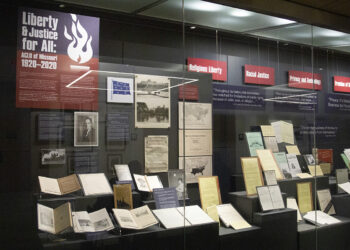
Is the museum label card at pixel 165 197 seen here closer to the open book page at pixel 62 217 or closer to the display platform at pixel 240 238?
the display platform at pixel 240 238

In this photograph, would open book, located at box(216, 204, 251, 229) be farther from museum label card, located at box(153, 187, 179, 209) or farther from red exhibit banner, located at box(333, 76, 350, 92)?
red exhibit banner, located at box(333, 76, 350, 92)

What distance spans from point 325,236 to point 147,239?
1838mm

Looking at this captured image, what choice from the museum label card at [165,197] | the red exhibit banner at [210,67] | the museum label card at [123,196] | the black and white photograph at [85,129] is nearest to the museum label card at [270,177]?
the red exhibit banner at [210,67]

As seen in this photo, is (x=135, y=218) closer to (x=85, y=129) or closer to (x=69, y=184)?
(x=69, y=184)

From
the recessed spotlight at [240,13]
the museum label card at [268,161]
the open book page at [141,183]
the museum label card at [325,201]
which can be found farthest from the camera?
the museum label card at [325,201]

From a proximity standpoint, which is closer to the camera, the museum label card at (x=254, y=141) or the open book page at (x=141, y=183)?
the open book page at (x=141, y=183)

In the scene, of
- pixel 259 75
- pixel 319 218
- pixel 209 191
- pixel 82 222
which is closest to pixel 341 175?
pixel 319 218

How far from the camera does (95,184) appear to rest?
2260mm

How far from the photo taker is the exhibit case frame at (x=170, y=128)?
210cm

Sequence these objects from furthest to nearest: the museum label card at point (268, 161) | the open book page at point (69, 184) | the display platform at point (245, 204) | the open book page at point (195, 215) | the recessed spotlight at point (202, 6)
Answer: the museum label card at point (268, 161), the display platform at point (245, 204), the recessed spotlight at point (202, 6), the open book page at point (195, 215), the open book page at point (69, 184)

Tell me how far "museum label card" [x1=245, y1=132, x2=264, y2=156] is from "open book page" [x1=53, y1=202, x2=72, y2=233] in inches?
61.8

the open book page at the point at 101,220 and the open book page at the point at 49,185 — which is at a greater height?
the open book page at the point at 49,185

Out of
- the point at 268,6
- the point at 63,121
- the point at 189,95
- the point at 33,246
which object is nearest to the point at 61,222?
the point at 33,246

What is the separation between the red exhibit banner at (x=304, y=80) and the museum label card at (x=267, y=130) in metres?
0.45
